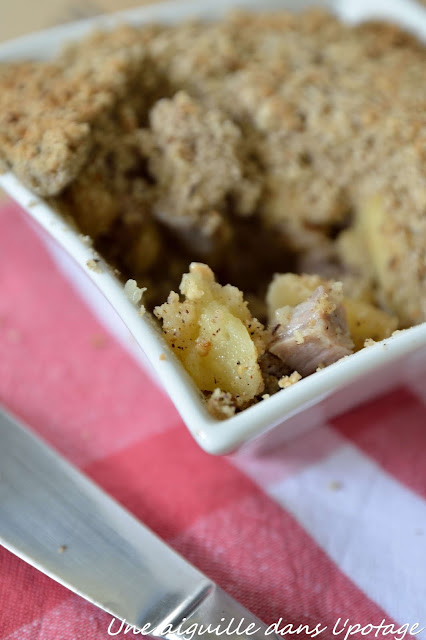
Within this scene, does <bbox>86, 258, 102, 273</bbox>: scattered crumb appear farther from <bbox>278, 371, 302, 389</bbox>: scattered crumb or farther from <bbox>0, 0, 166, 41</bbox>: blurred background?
<bbox>0, 0, 166, 41</bbox>: blurred background

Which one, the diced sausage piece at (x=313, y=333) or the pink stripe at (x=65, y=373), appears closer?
the diced sausage piece at (x=313, y=333)

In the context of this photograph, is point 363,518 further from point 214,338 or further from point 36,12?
point 36,12

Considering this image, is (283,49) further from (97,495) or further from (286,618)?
(286,618)

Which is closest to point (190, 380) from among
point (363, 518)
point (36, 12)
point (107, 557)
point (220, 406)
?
point (220, 406)

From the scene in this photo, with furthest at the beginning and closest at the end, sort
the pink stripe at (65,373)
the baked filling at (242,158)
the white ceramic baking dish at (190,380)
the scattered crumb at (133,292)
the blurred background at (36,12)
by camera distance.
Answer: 1. the blurred background at (36,12)
2. the pink stripe at (65,373)
3. the baked filling at (242,158)
4. the scattered crumb at (133,292)
5. the white ceramic baking dish at (190,380)

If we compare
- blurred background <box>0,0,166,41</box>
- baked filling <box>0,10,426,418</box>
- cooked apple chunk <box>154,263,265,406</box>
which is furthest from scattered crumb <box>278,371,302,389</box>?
blurred background <box>0,0,166,41</box>

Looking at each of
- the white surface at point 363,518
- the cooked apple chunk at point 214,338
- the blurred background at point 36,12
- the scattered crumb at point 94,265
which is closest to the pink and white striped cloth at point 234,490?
the white surface at point 363,518

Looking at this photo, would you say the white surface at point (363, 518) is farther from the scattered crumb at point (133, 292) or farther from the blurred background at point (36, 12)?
the blurred background at point (36, 12)
